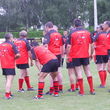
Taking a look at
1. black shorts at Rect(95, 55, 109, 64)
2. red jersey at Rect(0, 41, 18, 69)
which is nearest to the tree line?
black shorts at Rect(95, 55, 109, 64)

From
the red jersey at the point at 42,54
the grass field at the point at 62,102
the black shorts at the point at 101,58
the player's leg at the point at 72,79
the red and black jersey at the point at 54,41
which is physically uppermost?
the red and black jersey at the point at 54,41

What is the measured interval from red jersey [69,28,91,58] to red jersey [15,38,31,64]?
5.27ft

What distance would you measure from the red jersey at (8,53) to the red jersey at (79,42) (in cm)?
156

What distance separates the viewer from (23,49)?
10.6 metres

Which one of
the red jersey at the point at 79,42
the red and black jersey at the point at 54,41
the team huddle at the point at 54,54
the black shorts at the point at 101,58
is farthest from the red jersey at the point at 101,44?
the red and black jersey at the point at 54,41

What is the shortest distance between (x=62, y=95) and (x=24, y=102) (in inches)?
52.2

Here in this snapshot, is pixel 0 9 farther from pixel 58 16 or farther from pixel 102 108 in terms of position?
pixel 102 108

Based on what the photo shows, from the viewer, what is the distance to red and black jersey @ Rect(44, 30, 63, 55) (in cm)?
970

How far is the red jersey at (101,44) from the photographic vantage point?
35.6ft

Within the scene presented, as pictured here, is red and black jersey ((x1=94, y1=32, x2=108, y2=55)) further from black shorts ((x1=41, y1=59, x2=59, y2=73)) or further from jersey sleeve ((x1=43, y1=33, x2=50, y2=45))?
black shorts ((x1=41, y1=59, x2=59, y2=73))

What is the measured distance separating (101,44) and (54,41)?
73.3 inches

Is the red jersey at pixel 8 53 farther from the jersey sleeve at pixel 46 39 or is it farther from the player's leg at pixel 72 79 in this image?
the player's leg at pixel 72 79

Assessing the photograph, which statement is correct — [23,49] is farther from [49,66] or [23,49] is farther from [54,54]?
[49,66]

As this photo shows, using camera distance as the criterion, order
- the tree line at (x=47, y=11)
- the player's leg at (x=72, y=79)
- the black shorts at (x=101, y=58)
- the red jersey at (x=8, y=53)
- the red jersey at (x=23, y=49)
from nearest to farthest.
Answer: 1. the red jersey at (x=8, y=53)
2. the player's leg at (x=72, y=79)
3. the red jersey at (x=23, y=49)
4. the black shorts at (x=101, y=58)
5. the tree line at (x=47, y=11)
